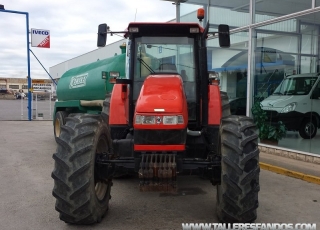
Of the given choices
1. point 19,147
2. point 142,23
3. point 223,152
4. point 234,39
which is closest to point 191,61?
point 142,23

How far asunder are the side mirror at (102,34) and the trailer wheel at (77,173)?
1476 mm

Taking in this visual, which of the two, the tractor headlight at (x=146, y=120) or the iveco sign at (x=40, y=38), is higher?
the iveco sign at (x=40, y=38)

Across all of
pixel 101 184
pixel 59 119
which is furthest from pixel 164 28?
pixel 59 119

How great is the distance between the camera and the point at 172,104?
4090mm

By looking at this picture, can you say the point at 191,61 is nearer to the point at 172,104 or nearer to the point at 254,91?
the point at 172,104

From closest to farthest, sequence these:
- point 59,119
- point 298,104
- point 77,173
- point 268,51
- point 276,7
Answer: point 77,173 < point 298,104 < point 276,7 < point 268,51 < point 59,119

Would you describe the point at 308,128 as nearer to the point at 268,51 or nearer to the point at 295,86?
the point at 295,86

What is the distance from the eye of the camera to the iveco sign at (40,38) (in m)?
19.4

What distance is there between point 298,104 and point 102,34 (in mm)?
5437

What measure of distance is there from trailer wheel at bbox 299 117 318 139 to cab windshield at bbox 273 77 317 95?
67 cm

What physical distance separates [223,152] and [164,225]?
3.91 ft

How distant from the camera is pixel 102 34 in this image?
200 inches

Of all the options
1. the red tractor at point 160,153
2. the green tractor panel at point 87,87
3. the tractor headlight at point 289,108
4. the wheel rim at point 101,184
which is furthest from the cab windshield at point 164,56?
the tractor headlight at point 289,108

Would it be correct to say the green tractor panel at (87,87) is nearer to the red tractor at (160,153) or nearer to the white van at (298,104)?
the red tractor at (160,153)
